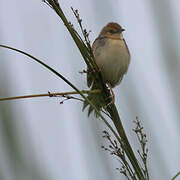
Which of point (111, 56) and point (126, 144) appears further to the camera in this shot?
point (111, 56)

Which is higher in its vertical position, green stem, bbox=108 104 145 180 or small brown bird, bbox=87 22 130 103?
small brown bird, bbox=87 22 130 103

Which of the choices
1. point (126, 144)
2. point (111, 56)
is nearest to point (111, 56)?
point (111, 56)

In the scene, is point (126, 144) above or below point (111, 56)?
below

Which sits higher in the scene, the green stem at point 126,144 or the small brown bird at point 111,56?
the small brown bird at point 111,56

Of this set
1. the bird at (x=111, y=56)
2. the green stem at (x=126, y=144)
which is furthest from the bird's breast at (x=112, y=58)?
the green stem at (x=126, y=144)

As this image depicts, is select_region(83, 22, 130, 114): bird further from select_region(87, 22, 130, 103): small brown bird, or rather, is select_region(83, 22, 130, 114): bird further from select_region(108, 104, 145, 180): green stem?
select_region(108, 104, 145, 180): green stem

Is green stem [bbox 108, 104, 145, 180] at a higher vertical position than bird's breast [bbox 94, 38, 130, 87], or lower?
lower

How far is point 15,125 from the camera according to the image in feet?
4.67

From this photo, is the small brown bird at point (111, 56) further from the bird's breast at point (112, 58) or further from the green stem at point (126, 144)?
the green stem at point (126, 144)

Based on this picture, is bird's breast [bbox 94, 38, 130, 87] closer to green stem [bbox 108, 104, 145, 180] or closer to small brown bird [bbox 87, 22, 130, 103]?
small brown bird [bbox 87, 22, 130, 103]

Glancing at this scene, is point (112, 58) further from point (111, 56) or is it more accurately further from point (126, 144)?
point (126, 144)

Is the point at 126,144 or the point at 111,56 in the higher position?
the point at 111,56

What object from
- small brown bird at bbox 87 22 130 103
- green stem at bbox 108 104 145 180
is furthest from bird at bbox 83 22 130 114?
green stem at bbox 108 104 145 180

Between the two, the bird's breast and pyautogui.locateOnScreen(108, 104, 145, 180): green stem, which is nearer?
pyautogui.locateOnScreen(108, 104, 145, 180): green stem
